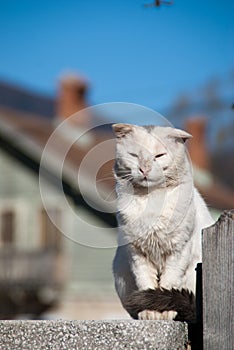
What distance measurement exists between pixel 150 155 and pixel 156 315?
1.02 metres

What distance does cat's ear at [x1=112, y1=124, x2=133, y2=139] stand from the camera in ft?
13.6

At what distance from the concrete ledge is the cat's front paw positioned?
1.30 ft

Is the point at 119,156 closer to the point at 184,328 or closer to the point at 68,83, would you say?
the point at 184,328

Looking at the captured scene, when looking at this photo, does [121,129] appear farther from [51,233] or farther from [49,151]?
[51,233]

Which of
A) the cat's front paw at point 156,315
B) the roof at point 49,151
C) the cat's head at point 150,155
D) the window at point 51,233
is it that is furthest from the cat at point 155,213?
the window at point 51,233

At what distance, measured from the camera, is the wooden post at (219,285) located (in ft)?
8.38

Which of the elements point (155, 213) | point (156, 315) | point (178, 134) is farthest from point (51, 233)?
point (156, 315)

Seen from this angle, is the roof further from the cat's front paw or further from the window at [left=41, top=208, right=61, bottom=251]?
the cat's front paw

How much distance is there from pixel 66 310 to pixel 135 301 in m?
21.0

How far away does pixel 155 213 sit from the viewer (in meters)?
3.85

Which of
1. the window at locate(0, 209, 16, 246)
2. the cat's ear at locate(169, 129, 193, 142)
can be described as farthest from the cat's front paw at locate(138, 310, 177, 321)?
the window at locate(0, 209, 16, 246)

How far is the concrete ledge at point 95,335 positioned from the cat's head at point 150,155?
4.28ft

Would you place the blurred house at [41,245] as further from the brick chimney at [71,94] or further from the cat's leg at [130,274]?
the cat's leg at [130,274]

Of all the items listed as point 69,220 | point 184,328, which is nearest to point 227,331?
point 184,328
